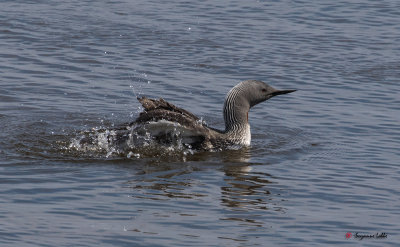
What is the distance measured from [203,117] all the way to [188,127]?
1.83 meters

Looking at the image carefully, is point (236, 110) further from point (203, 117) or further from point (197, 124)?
point (203, 117)

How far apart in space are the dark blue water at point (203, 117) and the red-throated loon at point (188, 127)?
0.58 ft

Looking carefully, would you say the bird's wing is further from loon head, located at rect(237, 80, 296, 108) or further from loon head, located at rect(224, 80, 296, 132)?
loon head, located at rect(237, 80, 296, 108)

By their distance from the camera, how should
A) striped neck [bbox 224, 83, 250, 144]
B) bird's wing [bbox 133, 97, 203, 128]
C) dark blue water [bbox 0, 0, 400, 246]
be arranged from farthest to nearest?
striped neck [bbox 224, 83, 250, 144] < bird's wing [bbox 133, 97, 203, 128] < dark blue water [bbox 0, 0, 400, 246]

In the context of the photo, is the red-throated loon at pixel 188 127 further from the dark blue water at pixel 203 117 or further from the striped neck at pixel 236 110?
the dark blue water at pixel 203 117

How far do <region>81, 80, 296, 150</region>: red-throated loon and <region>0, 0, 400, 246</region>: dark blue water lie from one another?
0.18 meters

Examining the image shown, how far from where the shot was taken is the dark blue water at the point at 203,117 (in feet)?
24.8

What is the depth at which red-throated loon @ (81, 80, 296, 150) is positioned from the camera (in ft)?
32.8

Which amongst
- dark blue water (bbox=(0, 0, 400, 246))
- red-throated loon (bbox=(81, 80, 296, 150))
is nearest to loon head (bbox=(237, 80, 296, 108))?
red-throated loon (bbox=(81, 80, 296, 150))

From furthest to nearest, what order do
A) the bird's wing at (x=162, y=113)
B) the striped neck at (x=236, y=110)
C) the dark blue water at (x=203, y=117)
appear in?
1. the striped neck at (x=236, y=110)
2. the bird's wing at (x=162, y=113)
3. the dark blue water at (x=203, y=117)

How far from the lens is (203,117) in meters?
11.9

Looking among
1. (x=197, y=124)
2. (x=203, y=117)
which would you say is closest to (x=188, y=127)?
(x=197, y=124)

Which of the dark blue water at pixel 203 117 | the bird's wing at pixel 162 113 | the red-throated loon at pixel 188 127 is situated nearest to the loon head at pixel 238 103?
the red-throated loon at pixel 188 127

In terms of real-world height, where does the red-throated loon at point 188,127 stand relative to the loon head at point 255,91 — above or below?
below
